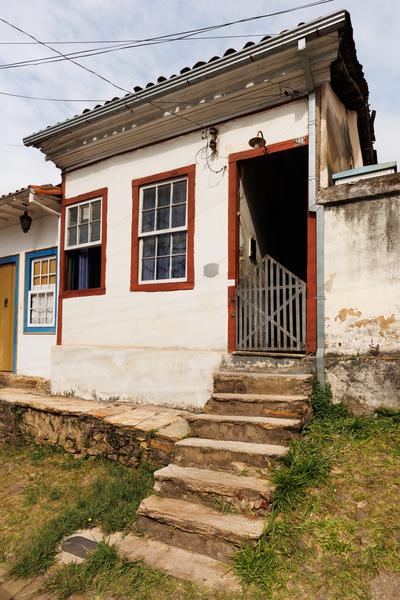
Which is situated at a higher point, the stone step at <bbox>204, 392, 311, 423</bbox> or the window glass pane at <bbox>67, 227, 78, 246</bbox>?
the window glass pane at <bbox>67, 227, 78, 246</bbox>

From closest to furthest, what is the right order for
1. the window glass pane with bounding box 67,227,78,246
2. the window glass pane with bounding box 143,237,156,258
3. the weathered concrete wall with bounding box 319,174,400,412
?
the weathered concrete wall with bounding box 319,174,400,412 < the window glass pane with bounding box 143,237,156,258 < the window glass pane with bounding box 67,227,78,246

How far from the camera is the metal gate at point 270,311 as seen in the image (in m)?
5.44

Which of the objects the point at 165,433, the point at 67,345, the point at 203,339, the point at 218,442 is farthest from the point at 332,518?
the point at 67,345

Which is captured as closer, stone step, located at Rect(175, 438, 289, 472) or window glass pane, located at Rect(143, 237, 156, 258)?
stone step, located at Rect(175, 438, 289, 472)

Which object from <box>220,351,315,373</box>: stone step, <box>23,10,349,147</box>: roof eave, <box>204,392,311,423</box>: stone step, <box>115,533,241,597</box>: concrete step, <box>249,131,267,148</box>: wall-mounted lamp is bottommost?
<box>115,533,241,597</box>: concrete step

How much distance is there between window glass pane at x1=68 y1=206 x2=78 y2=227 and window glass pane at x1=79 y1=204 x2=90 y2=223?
127 mm

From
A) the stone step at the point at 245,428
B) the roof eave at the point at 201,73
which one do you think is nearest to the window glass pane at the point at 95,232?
the roof eave at the point at 201,73

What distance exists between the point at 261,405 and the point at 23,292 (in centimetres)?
676

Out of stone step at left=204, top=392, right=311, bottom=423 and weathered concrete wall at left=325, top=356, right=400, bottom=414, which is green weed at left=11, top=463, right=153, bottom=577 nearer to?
stone step at left=204, top=392, right=311, bottom=423

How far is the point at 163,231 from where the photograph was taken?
22.1 feet

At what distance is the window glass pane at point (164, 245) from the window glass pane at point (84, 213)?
1.88 meters

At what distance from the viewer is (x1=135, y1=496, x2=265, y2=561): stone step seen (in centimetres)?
333

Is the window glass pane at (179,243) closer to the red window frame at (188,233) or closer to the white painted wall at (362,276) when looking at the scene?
the red window frame at (188,233)

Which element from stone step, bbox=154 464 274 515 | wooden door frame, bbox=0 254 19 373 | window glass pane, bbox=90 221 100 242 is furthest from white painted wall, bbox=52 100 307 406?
wooden door frame, bbox=0 254 19 373
